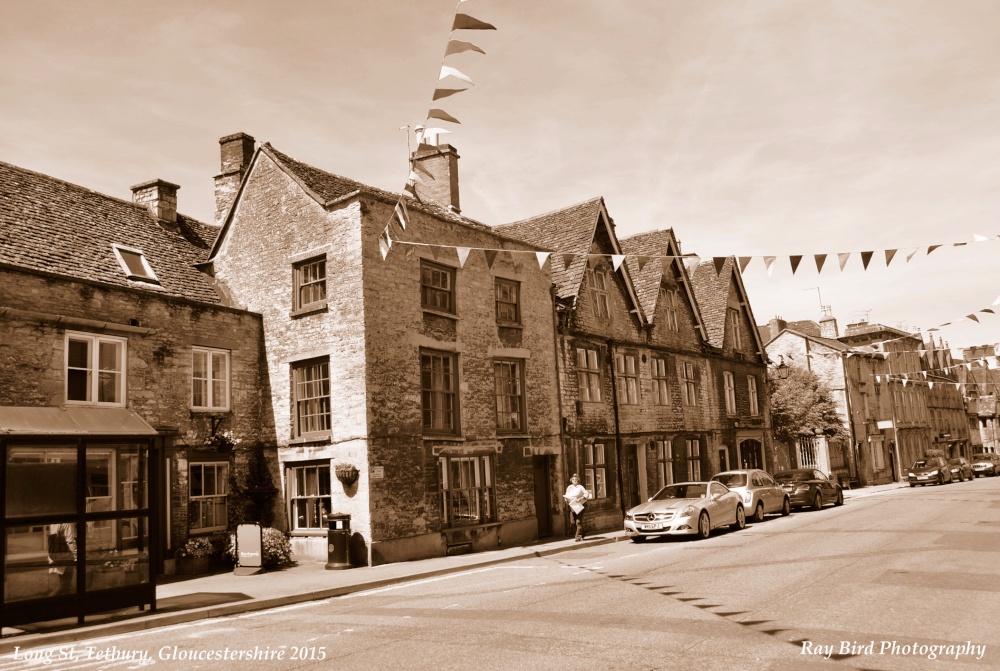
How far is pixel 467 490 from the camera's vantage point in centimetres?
2027

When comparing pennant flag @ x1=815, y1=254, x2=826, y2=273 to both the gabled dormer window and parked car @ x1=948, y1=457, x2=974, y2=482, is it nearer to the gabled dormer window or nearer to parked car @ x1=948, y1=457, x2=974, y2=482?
the gabled dormer window

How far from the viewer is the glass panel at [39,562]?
34.4ft

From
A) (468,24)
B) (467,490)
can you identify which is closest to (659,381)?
(467,490)

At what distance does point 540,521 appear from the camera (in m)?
23.0

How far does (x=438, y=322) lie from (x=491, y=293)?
97.9 inches

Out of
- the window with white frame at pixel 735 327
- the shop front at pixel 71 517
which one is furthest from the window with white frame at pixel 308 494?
the window with white frame at pixel 735 327

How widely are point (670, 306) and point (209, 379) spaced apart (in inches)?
720

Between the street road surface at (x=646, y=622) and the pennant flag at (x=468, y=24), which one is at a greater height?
the pennant flag at (x=468, y=24)

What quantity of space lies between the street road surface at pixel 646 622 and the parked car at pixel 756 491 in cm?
862

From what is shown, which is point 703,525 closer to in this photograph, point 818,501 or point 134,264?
point 818,501

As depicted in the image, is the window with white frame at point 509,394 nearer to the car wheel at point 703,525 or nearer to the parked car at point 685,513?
the parked car at point 685,513

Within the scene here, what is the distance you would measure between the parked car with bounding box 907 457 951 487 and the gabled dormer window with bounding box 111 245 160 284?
128 feet

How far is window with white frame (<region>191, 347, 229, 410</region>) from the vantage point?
18500mm

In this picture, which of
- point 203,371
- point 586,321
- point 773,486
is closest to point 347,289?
point 203,371
